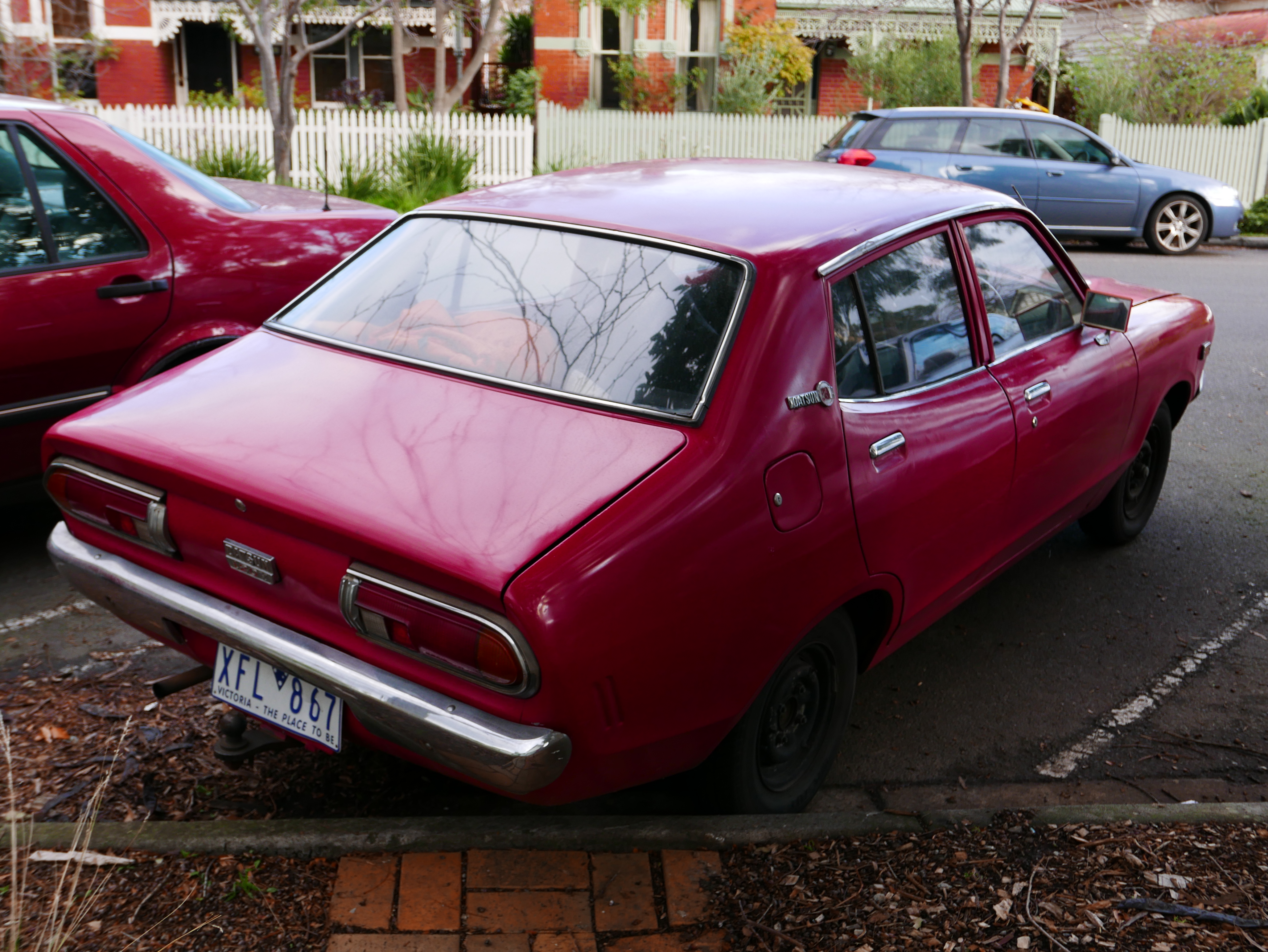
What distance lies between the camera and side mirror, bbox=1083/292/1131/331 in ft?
13.9

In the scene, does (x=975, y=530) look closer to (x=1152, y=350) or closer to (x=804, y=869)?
(x=804, y=869)

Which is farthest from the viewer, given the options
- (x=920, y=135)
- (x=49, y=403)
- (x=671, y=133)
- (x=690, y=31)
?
(x=690, y=31)

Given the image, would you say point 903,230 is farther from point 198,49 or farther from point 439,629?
point 198,49

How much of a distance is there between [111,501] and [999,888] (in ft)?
7.73

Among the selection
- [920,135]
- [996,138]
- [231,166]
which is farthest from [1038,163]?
[231,166]

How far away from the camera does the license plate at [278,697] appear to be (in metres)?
2.66

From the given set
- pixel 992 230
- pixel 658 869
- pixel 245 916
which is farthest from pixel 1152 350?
pixel 245 916

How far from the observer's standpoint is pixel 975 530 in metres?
3.56

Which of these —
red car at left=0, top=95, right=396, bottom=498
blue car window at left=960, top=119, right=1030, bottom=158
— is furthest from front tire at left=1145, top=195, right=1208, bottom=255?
red car at left=0, top=95, right=396, bottom=498

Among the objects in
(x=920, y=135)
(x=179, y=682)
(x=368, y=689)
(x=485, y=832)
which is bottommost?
(x=485, y=832)

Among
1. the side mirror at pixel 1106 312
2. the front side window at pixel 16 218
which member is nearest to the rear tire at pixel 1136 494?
the side mirror at pixel 1106 312

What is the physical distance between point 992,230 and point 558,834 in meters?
2.45

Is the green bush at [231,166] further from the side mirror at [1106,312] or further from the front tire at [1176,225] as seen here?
the side mirror at [1106,312]

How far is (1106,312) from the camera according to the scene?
4230 mm
